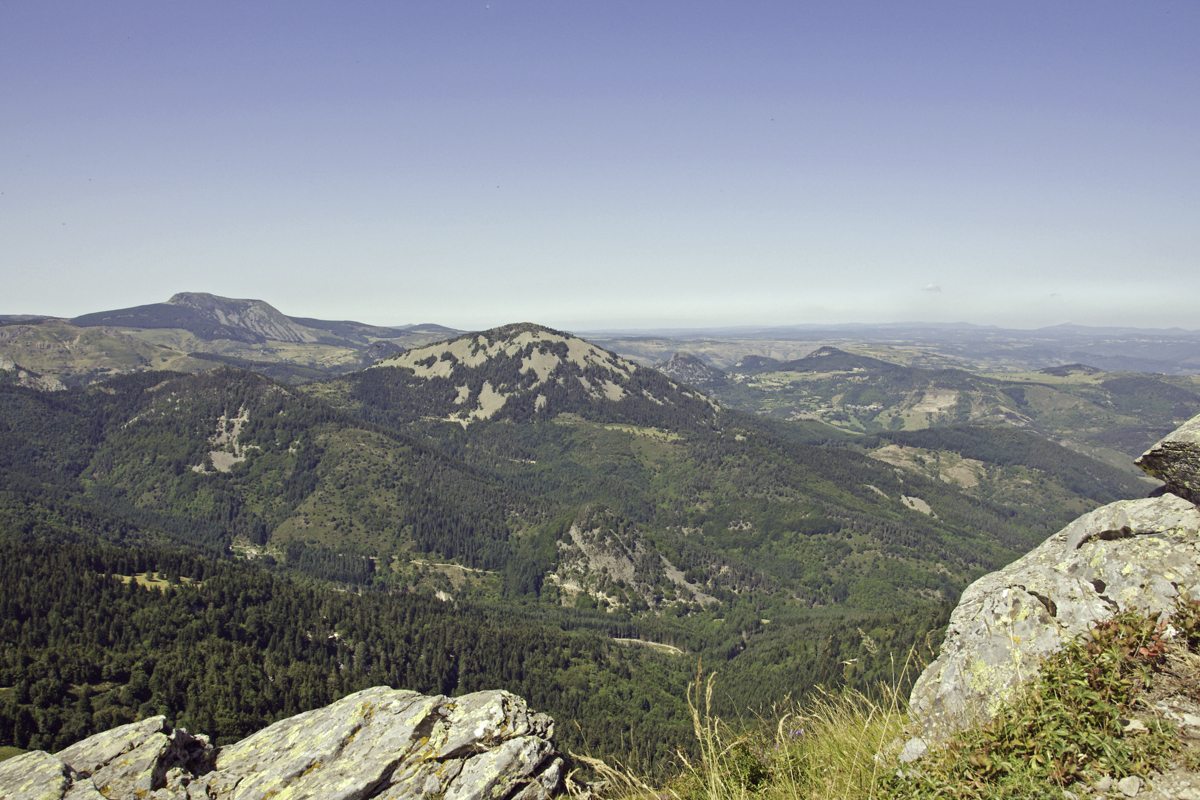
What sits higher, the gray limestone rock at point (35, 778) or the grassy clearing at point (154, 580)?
the gray limestone rock at point (35, 778)

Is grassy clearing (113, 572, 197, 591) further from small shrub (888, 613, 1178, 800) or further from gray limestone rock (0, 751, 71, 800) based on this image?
small shrub (888, 613, 1178, 800)

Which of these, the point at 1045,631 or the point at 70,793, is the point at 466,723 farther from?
the point at 1045,631

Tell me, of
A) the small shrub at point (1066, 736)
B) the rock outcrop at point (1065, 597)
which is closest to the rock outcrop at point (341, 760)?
the rock outcrop at point (1065, 597)

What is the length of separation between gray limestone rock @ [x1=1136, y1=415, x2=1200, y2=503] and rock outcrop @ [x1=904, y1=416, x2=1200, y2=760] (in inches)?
0.7

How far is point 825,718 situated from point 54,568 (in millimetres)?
204127

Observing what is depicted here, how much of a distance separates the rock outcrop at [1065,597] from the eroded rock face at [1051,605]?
0.6 inches

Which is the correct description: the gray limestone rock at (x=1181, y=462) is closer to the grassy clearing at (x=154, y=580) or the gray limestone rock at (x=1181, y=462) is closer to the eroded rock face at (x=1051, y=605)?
the eroded rock face at (x=1051, y=605)

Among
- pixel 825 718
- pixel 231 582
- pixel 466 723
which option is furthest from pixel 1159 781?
pixel 231 582

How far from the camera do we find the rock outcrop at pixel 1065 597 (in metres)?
9.90

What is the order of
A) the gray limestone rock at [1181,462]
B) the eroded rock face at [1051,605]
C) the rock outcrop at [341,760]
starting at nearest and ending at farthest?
the eroded rock face at [1051,605], the gray limestone rock at [1181,462], the rock outcrop at [341,760]

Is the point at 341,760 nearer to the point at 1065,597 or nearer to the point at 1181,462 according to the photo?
the point at 1065,597

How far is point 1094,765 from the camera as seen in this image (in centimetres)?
705

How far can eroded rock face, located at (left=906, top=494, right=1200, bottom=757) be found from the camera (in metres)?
9.89

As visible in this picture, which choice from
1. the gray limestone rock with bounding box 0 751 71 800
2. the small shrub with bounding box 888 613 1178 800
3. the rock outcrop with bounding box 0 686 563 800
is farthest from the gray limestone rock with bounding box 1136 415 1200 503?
the gray limestone rock with bounding box 0 751 71 800
